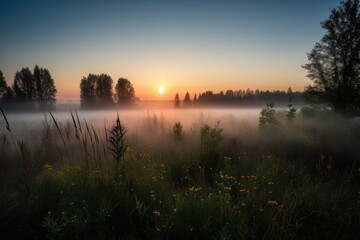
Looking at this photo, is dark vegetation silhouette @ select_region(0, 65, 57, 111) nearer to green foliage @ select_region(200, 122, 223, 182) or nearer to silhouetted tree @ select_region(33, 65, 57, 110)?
silhouetted tree @ select_region(33, 65, 57, 110)

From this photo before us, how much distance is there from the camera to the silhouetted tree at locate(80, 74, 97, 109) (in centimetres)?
4719

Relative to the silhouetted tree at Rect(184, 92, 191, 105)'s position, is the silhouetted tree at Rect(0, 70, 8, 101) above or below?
above

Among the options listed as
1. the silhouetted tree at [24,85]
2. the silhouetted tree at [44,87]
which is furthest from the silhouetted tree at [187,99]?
the silhouetted tree at [24,85]

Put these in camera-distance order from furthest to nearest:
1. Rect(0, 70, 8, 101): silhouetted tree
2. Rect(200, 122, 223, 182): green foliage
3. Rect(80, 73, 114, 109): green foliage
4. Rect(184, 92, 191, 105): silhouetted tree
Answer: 1. Rect(184, 92, 191, 105): silhouetted tree
2. Rect(80, 73, 114, 109): green foliage
3. Rect(0, 70, 8, 101): silhouetted tree
4. Rect(200, 122, 223, 182): green foliage

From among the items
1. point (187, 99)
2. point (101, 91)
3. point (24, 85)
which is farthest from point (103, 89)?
point (187, 99)

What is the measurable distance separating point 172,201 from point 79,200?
1.46 m

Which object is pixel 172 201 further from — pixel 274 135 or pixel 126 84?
pixel 126 84

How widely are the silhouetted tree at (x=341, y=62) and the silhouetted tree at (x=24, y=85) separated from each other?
42.2m

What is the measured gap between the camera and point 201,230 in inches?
113

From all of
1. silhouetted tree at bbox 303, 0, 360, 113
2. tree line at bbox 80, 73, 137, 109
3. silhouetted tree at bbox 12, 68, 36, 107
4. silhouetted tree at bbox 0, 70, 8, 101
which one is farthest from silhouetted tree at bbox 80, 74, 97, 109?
silhouetted tree at bbox 303, 0, 360, 113

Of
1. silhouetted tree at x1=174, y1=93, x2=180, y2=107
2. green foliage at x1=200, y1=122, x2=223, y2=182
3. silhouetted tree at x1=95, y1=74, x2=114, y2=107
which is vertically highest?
silhouetted tree at x1=95, y1=74, x2=114, y2=107

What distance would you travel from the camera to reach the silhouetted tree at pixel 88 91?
4719 centimetres

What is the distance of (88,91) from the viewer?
47.6 m

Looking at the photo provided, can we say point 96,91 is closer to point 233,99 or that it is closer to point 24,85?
point 24,85
